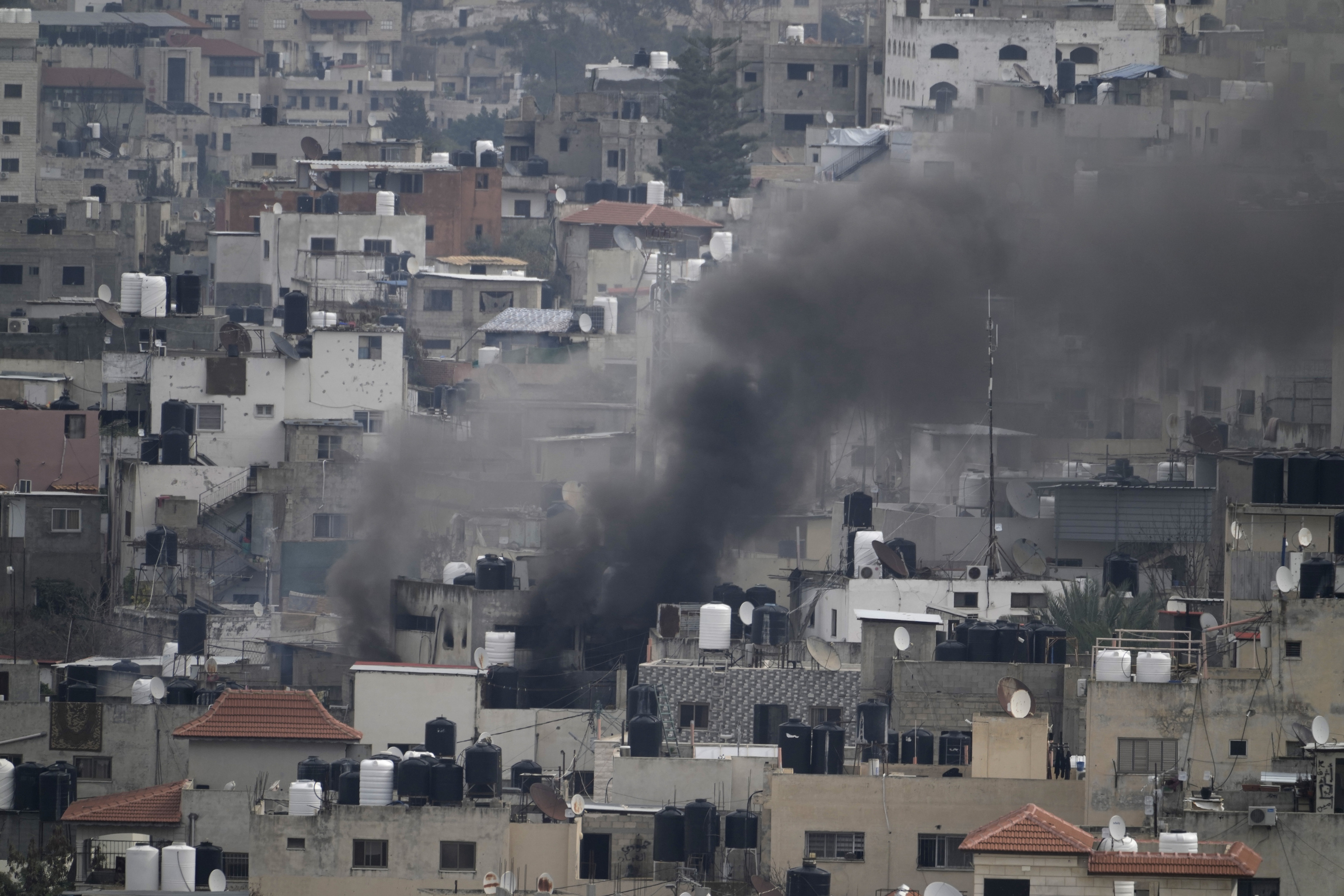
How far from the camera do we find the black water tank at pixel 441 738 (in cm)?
3853

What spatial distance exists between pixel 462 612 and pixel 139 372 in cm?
1571

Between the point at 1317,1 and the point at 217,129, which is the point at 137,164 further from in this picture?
the point at 1317,1

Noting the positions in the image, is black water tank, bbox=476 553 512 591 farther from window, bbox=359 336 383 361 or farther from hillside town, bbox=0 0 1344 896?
window, bbox=359 336 383 361

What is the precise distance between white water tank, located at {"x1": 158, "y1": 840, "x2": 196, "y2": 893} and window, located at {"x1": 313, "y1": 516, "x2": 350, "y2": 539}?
85.9ft

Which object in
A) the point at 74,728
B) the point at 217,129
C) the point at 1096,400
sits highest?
the point at 217,129

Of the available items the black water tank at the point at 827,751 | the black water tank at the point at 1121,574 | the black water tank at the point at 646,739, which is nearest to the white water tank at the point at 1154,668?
the black water tank at the point at 827,751

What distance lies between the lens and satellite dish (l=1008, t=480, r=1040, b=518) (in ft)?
171

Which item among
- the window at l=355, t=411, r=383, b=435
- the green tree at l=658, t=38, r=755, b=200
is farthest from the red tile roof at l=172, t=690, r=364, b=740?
the green tree at l=658, t=38, r=755, b=200

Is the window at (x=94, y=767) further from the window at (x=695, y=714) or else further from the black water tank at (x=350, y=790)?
the black water tank at (x=350, y=790)

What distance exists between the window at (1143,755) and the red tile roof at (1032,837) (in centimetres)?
397

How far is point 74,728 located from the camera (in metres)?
41.3

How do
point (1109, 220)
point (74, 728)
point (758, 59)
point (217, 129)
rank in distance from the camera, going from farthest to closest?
point (217, 129) < point (758, 59) < point (1109, 220) < point (74, 728)

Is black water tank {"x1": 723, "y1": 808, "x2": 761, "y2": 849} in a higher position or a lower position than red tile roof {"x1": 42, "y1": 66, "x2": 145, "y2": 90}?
lower

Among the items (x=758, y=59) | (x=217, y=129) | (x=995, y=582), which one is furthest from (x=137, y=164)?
(x=995, y=582)
